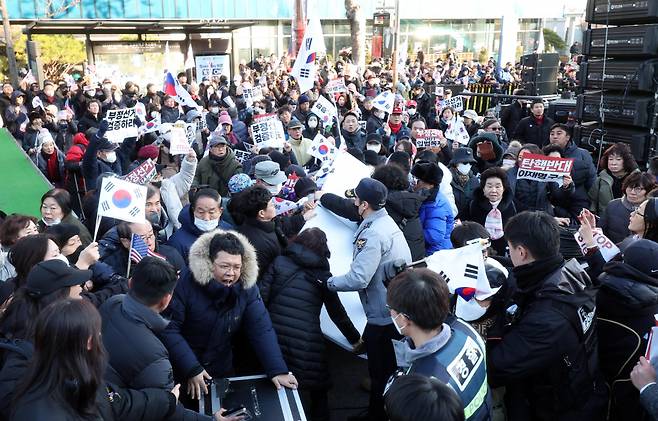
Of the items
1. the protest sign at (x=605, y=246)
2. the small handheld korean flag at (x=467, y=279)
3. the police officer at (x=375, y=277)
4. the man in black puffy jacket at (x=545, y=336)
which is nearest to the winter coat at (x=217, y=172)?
the police officer at (x=375, y=277)

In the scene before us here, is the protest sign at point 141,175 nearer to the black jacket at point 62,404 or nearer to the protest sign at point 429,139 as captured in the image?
the black jacket at point 62,404

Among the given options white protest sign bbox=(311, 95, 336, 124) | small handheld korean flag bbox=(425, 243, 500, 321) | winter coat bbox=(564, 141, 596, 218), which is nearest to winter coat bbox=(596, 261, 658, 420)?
small handheld korean flag bbox=(425, 243, 500, 321)

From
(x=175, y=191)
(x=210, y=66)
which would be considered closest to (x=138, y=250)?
(x=175, y=191)

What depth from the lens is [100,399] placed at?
2.38m

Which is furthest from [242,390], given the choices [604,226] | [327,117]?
[327,117]

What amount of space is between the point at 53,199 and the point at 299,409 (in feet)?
9.99

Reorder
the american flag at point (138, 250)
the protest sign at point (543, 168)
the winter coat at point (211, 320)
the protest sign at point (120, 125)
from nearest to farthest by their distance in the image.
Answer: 1. the winter coat at point (211, 320)
2. the american flag at point (138, 250)
3. the protest sign at point (543, 168)
4. the protest sign at point (120, 125)

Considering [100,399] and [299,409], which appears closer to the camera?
[100,399]

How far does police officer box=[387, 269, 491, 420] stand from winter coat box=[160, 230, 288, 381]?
1.10 meters

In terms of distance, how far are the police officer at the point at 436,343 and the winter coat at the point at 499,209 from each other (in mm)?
2940

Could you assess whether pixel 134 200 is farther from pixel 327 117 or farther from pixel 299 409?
pixel 327 117

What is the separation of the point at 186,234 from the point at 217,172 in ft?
7.94

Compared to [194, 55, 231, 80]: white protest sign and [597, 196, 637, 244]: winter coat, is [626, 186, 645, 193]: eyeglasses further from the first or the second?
[194, 55, 231, 80]: white protest sign

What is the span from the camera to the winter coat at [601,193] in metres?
6.61
